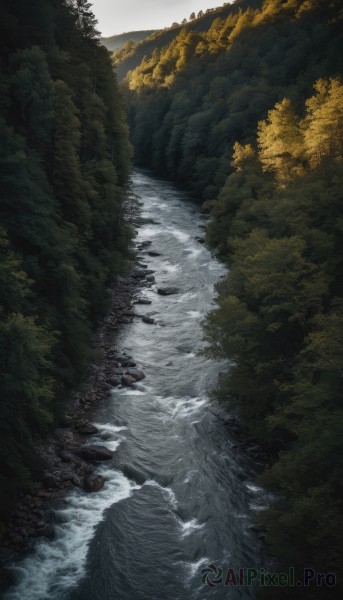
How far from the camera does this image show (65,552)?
1305cm

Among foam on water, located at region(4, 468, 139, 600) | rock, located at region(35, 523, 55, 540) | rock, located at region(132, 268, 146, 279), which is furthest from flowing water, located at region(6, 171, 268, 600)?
rock, located at region(132, 268, 146, 279)

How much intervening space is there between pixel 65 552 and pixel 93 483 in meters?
2.71

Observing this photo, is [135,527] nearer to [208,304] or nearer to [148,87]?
[208,304]

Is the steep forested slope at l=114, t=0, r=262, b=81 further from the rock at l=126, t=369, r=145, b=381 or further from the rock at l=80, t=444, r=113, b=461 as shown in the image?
the rock at l=80, t=444, r=113, b=461

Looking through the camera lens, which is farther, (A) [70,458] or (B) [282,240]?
(B) [282,240]

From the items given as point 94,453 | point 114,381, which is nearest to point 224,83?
point 114,381

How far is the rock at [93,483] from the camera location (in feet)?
50.5

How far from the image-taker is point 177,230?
1854 inches

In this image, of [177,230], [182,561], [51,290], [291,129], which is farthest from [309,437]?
[177,230]

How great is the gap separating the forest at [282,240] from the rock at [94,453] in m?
6.07

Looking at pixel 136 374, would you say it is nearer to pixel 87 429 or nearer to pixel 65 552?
pixel 87 429

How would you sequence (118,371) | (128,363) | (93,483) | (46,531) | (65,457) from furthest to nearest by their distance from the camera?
(128,363)
(118,371)
(65,457)
(93,483)
(46,531)

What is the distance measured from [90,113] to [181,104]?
162ft

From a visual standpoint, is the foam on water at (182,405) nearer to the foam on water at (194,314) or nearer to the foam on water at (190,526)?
the foam on water at (190,526)
